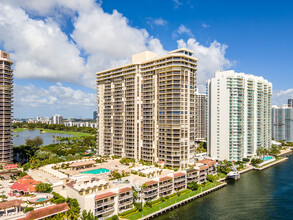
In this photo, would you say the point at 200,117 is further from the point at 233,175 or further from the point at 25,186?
the point at 25,186

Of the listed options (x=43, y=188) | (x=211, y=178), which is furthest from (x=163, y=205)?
(x=43, y=188)

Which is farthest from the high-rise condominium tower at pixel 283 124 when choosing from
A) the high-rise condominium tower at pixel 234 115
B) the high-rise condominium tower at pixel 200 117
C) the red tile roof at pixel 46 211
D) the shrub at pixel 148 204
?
the red tile roof at pixel 46 211

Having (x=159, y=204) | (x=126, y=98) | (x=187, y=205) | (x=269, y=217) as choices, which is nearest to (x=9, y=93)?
(x=126, y=98)

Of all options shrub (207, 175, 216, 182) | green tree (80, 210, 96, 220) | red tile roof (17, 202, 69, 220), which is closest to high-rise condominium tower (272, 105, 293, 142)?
shrub (207, 175, 216, 182)

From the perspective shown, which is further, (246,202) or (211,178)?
(211,178)

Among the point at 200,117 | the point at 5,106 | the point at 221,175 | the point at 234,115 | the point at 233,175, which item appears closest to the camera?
the point at 233,175

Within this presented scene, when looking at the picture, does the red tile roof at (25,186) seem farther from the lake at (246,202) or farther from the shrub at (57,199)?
the lake at (246,202)

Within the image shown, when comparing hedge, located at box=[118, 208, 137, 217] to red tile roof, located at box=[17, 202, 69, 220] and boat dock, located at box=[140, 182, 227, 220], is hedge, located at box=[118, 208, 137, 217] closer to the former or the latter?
boat dock, located at box=[140, 182, 227, 220]
